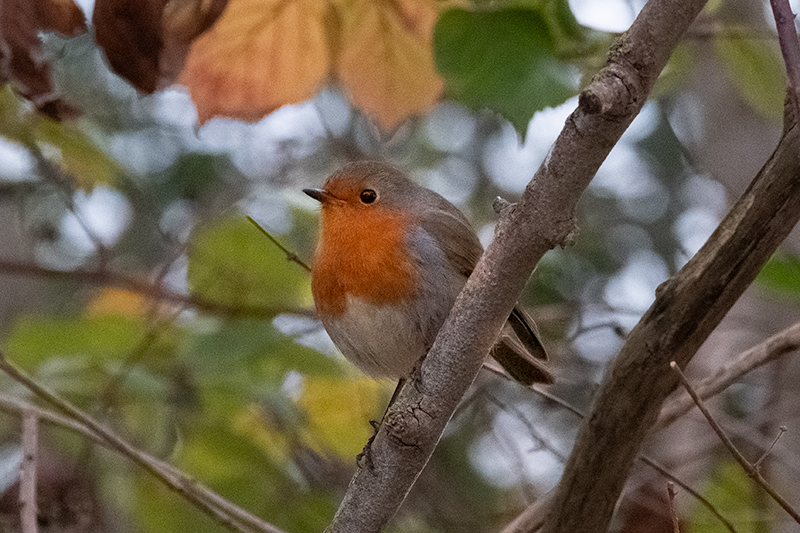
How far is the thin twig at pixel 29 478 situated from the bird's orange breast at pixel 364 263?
2.83 ft

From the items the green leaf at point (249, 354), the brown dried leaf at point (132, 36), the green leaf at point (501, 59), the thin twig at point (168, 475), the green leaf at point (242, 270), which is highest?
the green leaf at point (501, 59)

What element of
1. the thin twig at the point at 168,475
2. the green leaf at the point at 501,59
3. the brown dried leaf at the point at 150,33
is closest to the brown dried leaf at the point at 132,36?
the brown dried leaf at the point at 150,33

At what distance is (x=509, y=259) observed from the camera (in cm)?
147

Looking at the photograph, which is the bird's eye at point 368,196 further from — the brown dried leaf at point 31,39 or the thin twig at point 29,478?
the thin twig at point 29,478

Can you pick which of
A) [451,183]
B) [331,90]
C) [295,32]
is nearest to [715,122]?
[451,183]

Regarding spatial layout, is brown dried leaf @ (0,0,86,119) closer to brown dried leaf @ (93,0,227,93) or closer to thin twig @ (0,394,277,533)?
brown dried leaf @ (93,0,227,93)

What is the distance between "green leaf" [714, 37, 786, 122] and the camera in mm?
2404

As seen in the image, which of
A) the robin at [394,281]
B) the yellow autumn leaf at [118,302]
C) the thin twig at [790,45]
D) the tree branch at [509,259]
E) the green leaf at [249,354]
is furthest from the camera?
the yellow autumn leaf at [118,302]

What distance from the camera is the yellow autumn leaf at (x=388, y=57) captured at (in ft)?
7.14

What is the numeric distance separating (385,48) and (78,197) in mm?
2392

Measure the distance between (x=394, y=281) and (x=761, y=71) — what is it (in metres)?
1.21

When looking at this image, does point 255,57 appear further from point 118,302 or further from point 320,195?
point 118,302

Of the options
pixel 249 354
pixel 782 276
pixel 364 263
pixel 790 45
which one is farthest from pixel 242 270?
pixel 790 45

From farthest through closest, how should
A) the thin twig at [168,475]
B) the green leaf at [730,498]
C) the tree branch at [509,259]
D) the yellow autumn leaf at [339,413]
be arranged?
the yellow autumn leaf at [339,413] → the green leaf at [730,498] → the thin twig at [168,475] → the tree branch at [509,259]
